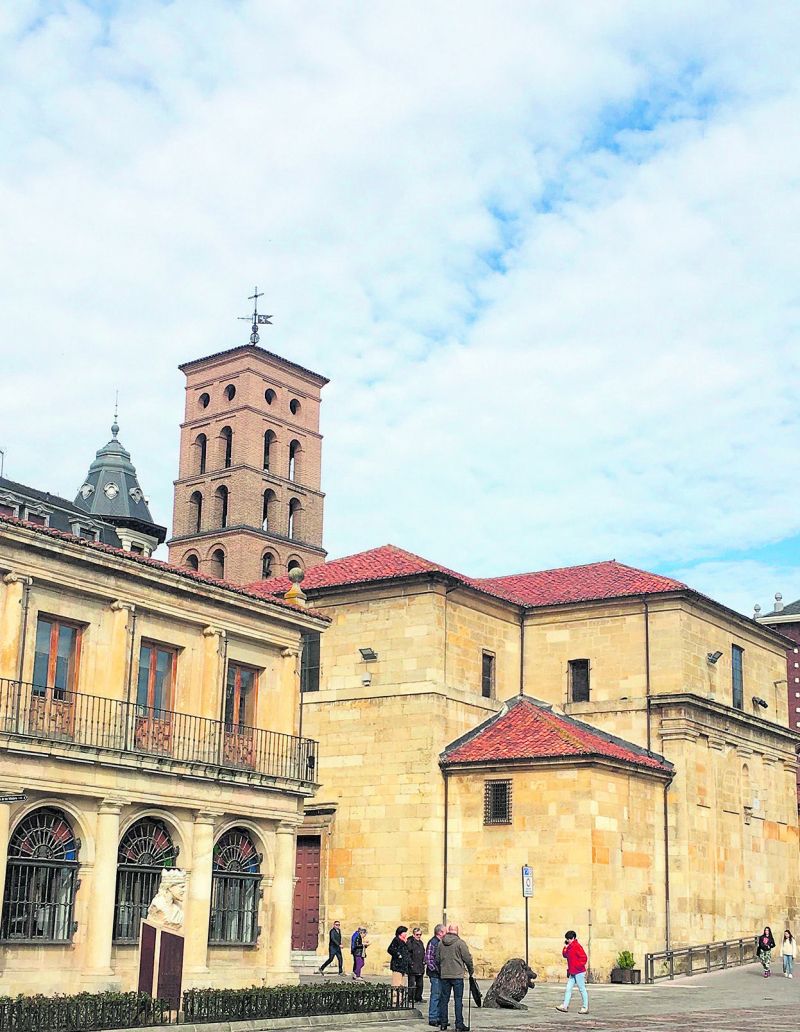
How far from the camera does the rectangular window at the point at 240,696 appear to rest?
3023 centimetres

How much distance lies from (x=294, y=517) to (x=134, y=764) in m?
51.5

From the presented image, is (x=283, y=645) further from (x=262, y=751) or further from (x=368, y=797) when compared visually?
(x=368, y=797)

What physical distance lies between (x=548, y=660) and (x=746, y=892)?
31.9ft

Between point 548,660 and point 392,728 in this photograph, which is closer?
point 392,728

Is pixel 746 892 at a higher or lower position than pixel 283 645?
lower

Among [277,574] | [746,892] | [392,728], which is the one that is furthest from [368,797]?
[277,574]

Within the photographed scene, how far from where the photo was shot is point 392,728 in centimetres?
4041

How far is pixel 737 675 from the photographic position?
46.2 metres

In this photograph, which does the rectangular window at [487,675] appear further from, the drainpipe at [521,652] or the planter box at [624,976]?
the planter box at [624,976]

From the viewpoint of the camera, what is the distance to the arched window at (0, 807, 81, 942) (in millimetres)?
24703

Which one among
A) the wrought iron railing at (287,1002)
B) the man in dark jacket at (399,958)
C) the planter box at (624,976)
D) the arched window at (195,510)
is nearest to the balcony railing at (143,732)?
the man in dark jacket at (399,958)

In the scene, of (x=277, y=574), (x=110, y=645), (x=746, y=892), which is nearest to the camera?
(x=110, y=645)

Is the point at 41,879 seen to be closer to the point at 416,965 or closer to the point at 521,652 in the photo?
the point at 416,965

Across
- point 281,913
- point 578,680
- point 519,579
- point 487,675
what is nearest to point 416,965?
point 281,913
